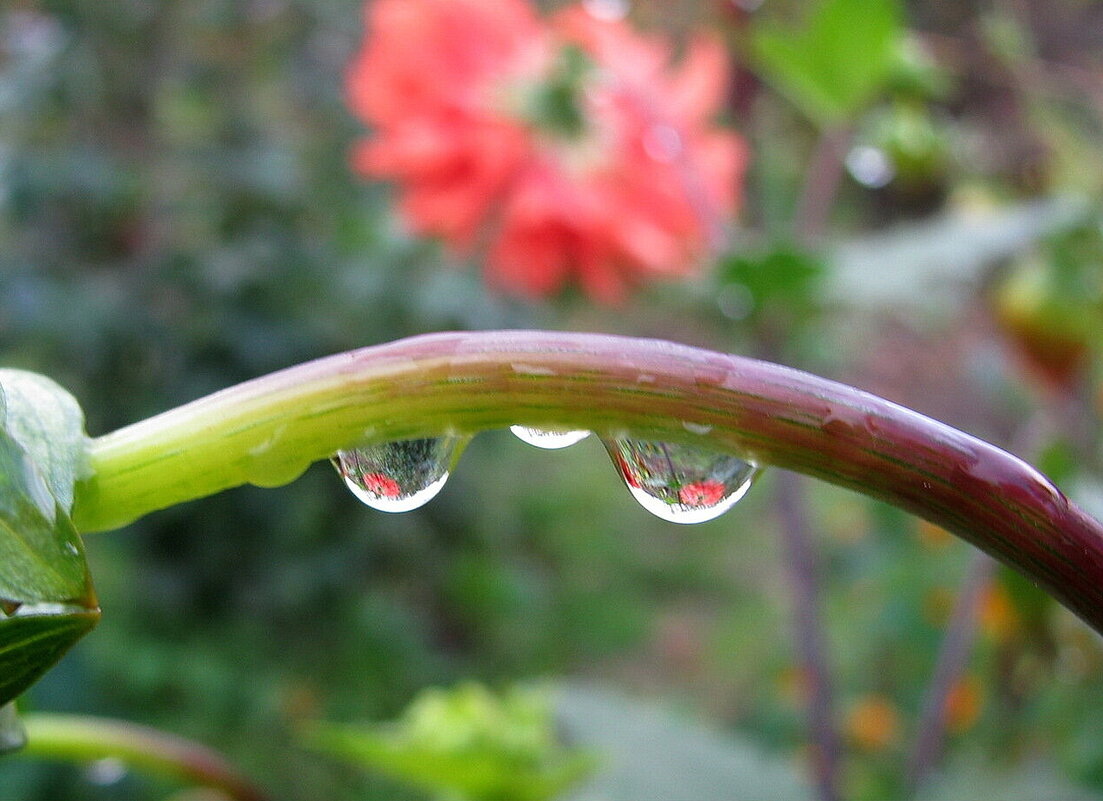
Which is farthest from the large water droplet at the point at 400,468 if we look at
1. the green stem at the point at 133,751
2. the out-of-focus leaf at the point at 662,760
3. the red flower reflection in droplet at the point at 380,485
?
the out-of-focus leaf at the point at 662,760

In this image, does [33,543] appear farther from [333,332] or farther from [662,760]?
[333,332]

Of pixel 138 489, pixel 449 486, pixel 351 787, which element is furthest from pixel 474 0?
pixel 351 787

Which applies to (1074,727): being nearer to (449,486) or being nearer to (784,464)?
(784,464)

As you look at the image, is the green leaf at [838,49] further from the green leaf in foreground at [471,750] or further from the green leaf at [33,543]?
the green leaf at [33,543]

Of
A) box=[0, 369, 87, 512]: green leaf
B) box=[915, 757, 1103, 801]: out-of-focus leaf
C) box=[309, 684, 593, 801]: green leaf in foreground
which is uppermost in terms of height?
box=[915, 757, 1103, 801]: out-of-focus leaf

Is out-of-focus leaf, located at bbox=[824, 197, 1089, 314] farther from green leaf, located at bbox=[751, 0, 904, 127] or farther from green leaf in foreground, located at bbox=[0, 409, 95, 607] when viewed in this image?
green leaf in foreground, located at bbox=[0, 409, 95, 607]

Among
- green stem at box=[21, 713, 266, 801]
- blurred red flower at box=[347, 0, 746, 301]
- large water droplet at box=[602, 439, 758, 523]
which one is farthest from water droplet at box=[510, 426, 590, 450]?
blurred red flower at box=[347, 0, 746, 301]
